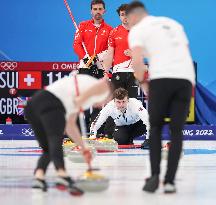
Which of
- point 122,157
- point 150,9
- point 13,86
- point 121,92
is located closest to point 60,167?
point 122,157

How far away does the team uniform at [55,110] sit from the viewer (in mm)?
4633

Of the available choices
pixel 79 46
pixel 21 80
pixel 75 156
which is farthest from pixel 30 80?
pixel 75 156

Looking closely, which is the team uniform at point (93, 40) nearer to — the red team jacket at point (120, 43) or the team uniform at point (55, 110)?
the red team jacket at point (120, 43)

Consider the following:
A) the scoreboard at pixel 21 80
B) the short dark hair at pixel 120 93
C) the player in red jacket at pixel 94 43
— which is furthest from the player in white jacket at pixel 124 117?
the scoreboard at pixel 21 80

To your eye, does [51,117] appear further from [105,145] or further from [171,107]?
[105,145]

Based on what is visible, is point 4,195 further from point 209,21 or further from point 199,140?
point 209,21

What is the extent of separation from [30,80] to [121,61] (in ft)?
11.1

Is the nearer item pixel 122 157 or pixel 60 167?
pixel 60 167

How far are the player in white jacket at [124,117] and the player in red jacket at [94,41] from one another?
23.3 inches

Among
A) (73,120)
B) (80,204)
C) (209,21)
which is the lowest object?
(80,204)

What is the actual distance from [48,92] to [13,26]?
9477 mm

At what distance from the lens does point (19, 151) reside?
936cm

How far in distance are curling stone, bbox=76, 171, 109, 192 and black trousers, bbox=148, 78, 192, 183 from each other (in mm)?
374

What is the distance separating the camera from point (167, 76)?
4.77 metres
